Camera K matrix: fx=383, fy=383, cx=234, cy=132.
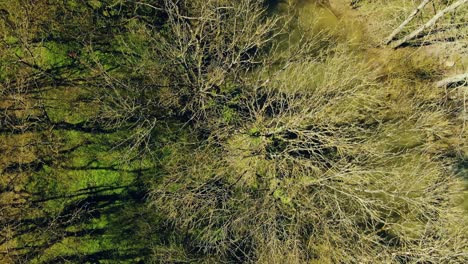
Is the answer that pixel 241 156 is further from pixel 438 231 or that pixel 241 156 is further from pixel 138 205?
pixel 438 231

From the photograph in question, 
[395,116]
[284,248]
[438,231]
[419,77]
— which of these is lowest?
[438,231]

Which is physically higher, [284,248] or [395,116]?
[395,116]

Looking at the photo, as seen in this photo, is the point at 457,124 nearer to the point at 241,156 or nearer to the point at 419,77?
the point at 419,77

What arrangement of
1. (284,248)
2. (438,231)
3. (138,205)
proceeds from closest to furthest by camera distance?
(284,248), (438,231), (138,205)

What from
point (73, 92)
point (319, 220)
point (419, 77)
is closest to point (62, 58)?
point (73, 92)

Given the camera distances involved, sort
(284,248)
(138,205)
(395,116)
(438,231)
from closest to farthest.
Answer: (284,248) < (438,231) < (138,205) < (395,116)

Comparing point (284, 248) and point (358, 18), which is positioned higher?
point (358, 18)

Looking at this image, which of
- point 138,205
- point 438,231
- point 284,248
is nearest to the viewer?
point 284,248

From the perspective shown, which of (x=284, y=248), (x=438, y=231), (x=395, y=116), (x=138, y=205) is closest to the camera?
(x=284, y=248)

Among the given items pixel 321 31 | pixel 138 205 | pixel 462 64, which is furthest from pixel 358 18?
pixel 138 205

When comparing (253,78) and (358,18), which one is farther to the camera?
(358,18)
